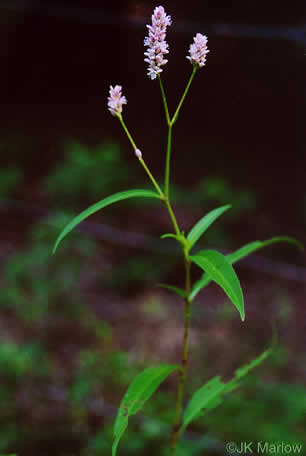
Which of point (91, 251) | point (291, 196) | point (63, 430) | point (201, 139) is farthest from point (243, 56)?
point (63, 430)

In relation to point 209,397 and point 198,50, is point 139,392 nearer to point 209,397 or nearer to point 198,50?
point 209,397

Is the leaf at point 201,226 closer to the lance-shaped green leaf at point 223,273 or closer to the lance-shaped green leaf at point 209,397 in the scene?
the lance-shaped green leaf at point 223,273

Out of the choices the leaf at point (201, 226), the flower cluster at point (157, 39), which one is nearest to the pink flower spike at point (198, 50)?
the flower cluster at point (157, 39)

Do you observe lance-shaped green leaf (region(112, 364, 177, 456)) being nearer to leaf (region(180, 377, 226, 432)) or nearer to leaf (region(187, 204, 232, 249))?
leaf (region(180, 377, 226, 432))

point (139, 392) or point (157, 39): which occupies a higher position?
point (157, 39)

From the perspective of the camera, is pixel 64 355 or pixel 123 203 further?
pixel 123 203

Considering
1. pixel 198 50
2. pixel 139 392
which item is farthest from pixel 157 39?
pixel 139 392

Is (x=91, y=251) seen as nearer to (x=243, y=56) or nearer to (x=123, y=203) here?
(x=123, y=203)
